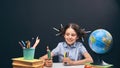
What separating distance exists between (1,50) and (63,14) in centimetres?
100

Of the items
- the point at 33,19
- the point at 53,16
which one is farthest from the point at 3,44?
the point at 53,16

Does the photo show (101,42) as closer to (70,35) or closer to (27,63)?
(27,63)

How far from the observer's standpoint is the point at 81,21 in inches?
145

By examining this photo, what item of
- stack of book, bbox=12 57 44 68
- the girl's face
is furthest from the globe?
the girl's face

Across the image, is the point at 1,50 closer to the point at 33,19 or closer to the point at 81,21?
the point at 33,19

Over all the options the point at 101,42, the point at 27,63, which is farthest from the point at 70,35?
the point at 27,63

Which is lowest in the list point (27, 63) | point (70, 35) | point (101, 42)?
point (27, 63)

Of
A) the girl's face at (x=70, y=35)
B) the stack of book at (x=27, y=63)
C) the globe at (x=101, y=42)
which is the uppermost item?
the girl's face at (x=70, y=35)

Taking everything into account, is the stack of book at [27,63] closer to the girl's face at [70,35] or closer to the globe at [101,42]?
the globe at [101,42]

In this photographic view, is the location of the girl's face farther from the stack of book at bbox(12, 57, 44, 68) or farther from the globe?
the stack of book at bbox(12, 57, 44, 68)

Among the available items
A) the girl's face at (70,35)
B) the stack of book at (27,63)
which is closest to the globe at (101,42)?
the stack of book at (27,63)

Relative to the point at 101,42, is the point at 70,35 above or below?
above

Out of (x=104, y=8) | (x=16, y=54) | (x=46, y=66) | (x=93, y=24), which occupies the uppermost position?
(x=104, y=8)

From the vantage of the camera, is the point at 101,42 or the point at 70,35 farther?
the point at 70,35
